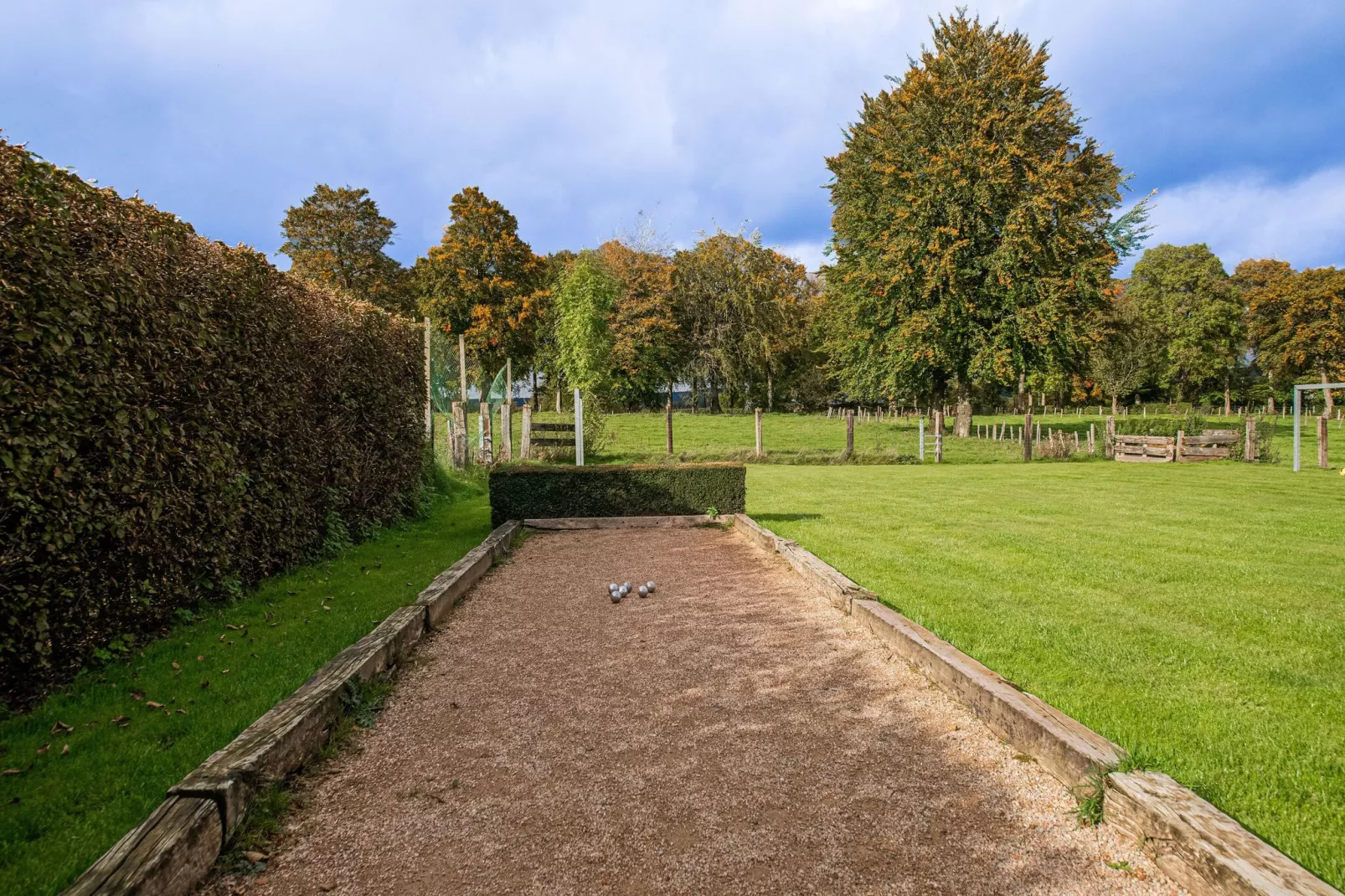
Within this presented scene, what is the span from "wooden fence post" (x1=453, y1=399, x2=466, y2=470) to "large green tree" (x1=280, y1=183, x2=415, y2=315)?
22.0m

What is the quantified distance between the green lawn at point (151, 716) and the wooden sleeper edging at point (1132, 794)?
11.4ft

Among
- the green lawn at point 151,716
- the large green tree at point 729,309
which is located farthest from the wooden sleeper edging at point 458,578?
the large green tree at point 729,309

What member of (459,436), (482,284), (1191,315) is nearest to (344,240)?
(482,284)

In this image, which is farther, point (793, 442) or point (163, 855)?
point (793, 442)

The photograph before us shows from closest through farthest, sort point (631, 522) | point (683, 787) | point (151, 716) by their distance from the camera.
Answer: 1. point (683, 787)
2. point (151, 716)
3. point (631, 522)

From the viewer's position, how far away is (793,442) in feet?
78.2

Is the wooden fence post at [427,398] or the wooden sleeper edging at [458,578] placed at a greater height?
the wooden fence post at [427,398]

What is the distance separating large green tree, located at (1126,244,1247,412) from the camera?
1711 inches

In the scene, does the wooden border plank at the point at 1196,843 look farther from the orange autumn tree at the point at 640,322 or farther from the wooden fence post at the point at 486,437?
the orange autumn tree at the point at 640,322

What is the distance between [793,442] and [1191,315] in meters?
38.0

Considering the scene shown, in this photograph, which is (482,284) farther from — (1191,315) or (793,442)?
(1191,315)

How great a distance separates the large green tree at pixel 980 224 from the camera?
A: 2448 cm

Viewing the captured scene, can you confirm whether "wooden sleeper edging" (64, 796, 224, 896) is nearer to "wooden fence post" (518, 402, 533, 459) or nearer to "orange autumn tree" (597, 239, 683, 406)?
"wooden fence post" (518, 402, 533, 459)

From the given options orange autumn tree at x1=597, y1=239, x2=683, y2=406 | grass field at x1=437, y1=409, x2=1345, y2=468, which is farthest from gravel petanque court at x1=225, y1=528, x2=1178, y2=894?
orange autumn tree at x1=597, y1=239, x2=683, y2=406
